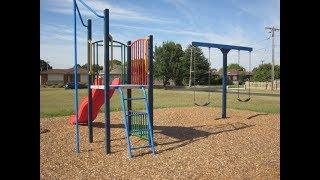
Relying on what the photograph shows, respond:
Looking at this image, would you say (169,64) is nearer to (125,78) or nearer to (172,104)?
(172,104)

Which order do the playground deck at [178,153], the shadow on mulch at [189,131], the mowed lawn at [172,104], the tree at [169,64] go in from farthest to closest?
the tree at [169,64] < the mowed lawn at [172,104] < the shadow on mulch at [189,131] < the playground deck at [178,153]

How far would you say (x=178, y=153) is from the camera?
740cm

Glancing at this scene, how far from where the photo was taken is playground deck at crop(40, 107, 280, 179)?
231 inches

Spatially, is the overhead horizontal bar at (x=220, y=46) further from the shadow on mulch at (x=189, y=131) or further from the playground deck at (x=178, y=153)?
the shadow on mulch at (x=189, y=131)

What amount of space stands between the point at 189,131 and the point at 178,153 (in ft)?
9.84

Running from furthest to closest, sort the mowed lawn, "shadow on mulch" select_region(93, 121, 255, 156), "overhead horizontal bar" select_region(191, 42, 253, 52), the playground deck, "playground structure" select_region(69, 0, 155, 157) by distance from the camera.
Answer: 1. the mowed lawn
2. "overhead horizontal bar" select_region(191, 42, 253, 52)
3. "shadow on mulch" select_region(93, 121, 255, 156)
4. "playground structure" select_region(69, 0, 155, 157)
5. the playground deck

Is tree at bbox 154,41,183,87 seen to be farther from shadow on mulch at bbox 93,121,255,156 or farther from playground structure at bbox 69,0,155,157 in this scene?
playground structure at bbox 69,0,155,157

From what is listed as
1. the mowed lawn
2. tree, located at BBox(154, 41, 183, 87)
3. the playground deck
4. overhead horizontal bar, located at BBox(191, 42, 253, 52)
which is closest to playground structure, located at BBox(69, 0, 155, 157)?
the playground deck

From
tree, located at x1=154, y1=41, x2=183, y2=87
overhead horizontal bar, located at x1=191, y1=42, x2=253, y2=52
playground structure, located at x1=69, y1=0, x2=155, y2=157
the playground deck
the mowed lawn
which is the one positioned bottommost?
the playground deck

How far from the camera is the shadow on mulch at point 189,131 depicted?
8805 millimetres

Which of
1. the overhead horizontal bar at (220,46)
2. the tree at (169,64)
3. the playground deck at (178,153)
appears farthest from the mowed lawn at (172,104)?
the tree at (169,64)

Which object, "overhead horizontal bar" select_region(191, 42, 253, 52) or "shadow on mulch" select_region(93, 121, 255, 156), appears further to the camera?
"overhead horizontal bar" select_region(191, 42, 253, 52)
